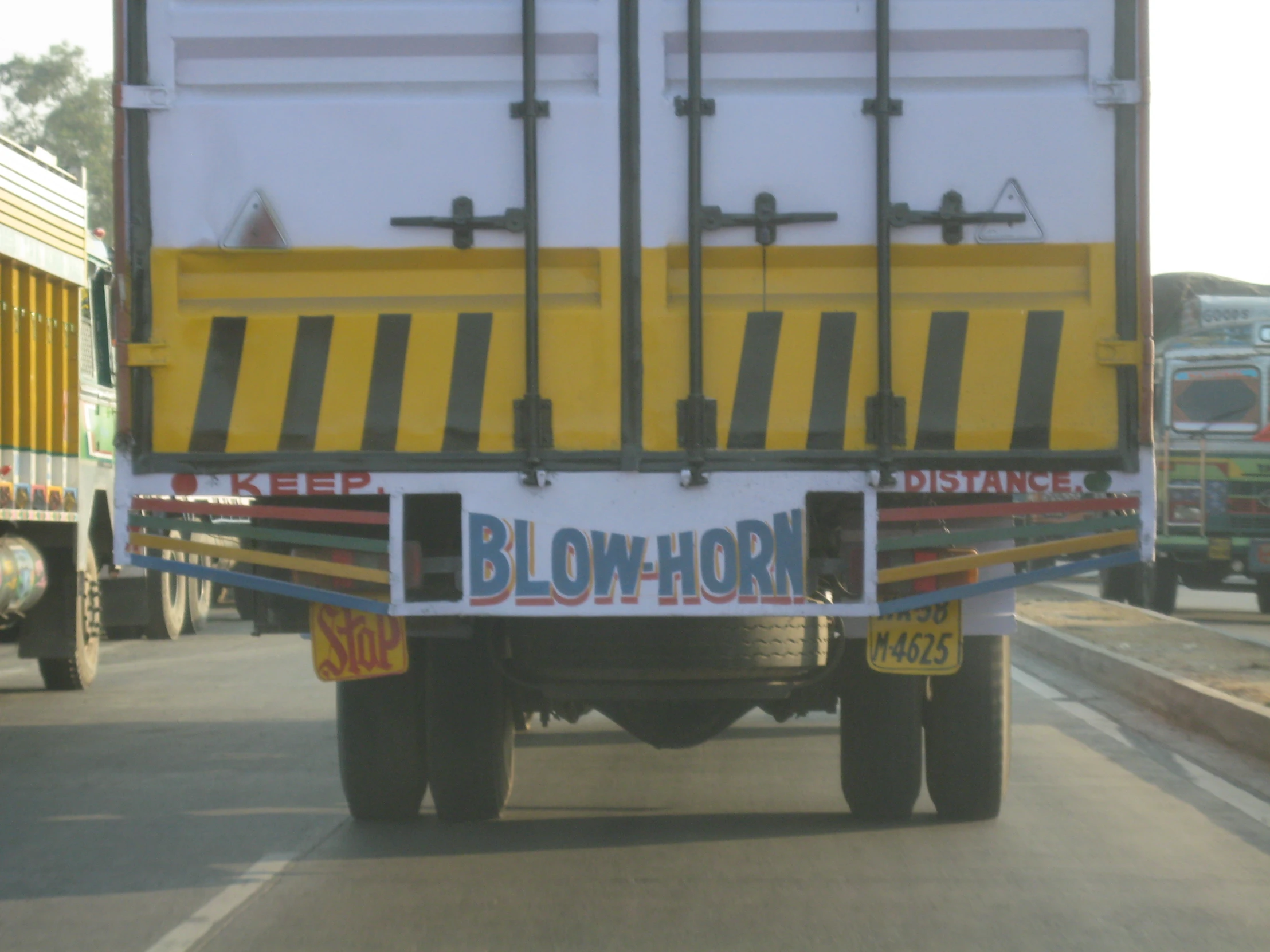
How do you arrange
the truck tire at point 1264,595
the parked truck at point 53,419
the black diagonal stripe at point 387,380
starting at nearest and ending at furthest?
the black diagonal stripe at point 387,380
the parked truck at point 53,419
the truck tire at point 1264,595

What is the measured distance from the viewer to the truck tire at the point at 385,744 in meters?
7.19

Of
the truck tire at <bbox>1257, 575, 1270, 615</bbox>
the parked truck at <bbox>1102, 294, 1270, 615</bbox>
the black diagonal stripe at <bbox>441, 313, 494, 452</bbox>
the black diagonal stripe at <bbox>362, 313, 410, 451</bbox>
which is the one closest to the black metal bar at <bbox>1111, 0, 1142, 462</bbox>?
the black diagonal stripe at <bbox>441, 313, 494, 452</bbox>

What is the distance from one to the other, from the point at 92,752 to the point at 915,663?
5.41 m

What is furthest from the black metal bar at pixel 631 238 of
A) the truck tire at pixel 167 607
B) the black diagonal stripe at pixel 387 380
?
the truck tire at pixel 167 607

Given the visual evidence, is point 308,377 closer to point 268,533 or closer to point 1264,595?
point 268,533

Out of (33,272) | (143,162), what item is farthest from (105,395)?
(143,162)

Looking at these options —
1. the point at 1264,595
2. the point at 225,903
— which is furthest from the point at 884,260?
the point at 1264,595

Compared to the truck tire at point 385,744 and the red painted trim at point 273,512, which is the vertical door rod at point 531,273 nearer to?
the red painted trim at point 273,512

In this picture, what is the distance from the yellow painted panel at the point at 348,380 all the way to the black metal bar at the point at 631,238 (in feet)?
2.66

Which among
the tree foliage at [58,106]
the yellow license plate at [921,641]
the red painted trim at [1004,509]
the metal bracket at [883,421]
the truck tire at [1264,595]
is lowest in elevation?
the truck tire at [1264,595]

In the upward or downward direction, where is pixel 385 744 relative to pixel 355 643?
downward

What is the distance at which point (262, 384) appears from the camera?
6.02 m

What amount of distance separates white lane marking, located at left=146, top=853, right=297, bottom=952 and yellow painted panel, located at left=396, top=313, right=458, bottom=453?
157cm

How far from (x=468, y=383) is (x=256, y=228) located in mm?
854
